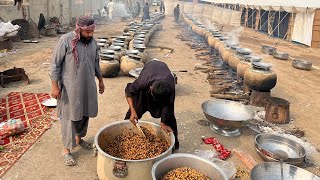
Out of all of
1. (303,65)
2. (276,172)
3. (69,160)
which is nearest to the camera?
(276,172)

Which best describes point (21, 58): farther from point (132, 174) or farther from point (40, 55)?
point (132, 174)

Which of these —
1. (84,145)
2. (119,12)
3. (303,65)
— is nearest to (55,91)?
(84,145)

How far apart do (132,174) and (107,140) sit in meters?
0.82

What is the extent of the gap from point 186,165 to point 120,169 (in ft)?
2.67

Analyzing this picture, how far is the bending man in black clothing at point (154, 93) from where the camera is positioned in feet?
10.6

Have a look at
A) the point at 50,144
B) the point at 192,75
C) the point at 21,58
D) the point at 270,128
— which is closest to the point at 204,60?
the point at 192,75

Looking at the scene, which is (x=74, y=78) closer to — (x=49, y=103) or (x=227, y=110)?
(x=49, y=103)

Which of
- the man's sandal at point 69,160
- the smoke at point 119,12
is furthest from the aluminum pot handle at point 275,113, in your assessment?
the smoke at point 119,12

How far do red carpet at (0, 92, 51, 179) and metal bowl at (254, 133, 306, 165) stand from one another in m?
3.93

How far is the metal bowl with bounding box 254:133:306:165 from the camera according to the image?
4.50m

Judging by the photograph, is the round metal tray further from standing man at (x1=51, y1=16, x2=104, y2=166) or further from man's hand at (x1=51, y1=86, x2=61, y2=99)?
man's hand at (x1=51, y1=86, x2=61, y2=99)

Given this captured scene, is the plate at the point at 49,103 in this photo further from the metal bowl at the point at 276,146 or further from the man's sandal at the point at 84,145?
the metal bowl at the point at 276,146

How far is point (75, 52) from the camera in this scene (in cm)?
362

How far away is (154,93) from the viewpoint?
317 cm
